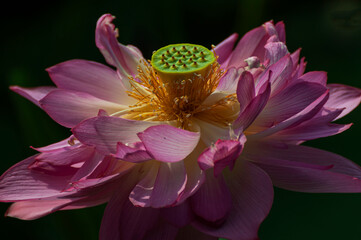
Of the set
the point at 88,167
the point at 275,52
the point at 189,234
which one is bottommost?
the point at 189,234

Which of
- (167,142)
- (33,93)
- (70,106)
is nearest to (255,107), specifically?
(167,142)

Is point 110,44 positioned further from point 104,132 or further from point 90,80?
point 104,132

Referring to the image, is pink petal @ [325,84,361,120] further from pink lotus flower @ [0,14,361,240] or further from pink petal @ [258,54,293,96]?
pink petal @ [258,54,293,96]

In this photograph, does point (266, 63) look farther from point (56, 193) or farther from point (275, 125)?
point (56, 193)

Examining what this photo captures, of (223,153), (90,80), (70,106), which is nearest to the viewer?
(223,153)

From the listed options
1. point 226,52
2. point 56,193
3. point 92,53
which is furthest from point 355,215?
point 92,53

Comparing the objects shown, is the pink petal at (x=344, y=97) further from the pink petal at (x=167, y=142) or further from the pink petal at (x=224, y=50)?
the pink petal at (x=167, y=142)

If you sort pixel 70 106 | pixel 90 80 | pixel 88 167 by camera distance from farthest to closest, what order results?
pixel 90 80 < pixel 70 106 < pixel 88 167

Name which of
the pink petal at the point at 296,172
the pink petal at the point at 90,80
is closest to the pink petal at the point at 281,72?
the pink petal at the point at 296,172
